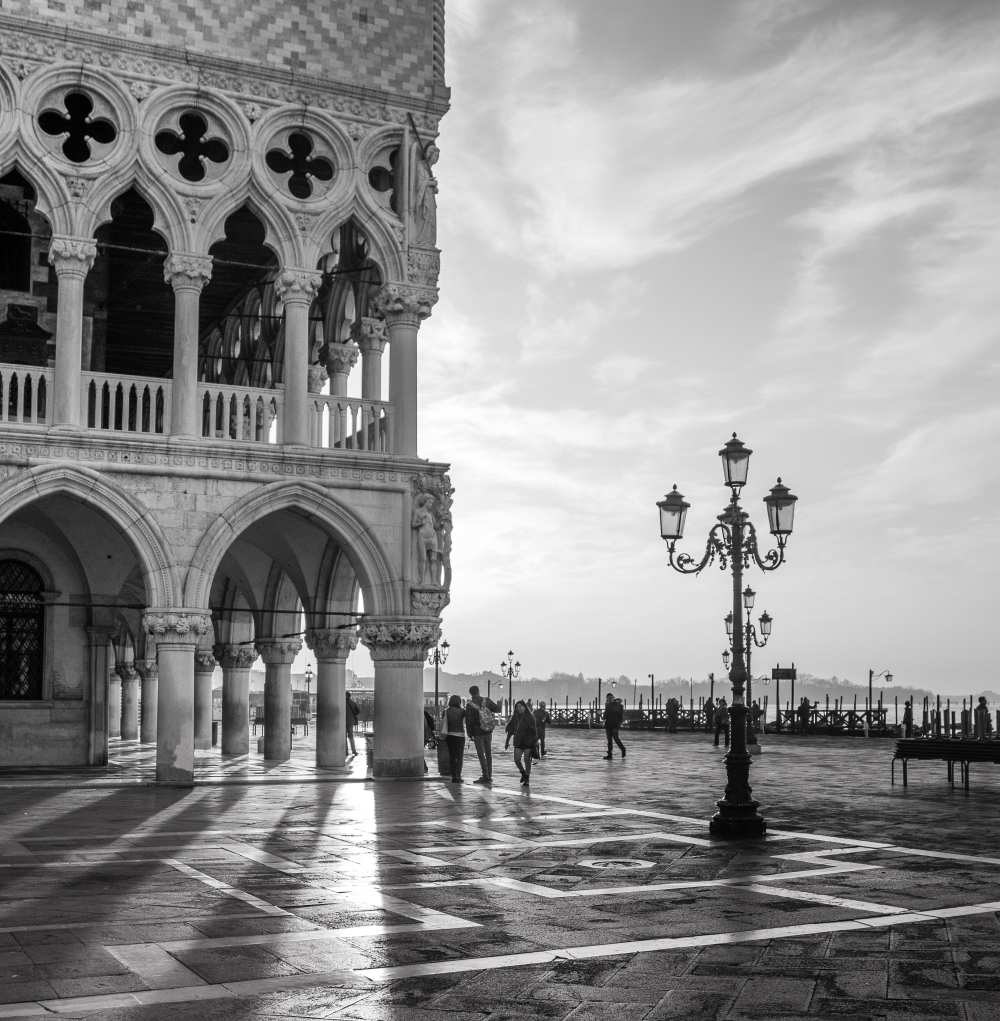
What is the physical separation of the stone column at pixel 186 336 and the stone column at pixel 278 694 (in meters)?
7.96

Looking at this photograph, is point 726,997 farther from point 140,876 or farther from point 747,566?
point 747,566

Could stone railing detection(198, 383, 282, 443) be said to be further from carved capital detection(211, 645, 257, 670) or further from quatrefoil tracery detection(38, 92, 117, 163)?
carved capital detection(211, 645, 257, 670)

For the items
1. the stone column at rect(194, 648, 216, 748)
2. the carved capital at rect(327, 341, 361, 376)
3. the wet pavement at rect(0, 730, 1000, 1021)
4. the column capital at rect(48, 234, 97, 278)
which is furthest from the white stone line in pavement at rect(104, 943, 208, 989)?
the stone column at rect(194, 648, 216, 748)

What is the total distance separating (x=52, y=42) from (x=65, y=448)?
619cm

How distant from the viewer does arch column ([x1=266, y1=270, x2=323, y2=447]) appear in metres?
22.2

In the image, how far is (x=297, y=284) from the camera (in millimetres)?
22578

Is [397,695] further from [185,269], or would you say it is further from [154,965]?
[154,965]

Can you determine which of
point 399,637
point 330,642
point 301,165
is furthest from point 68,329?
point 330,642

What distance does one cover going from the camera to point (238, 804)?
1812 centimetres

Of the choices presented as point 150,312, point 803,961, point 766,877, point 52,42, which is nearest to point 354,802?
point 766,877

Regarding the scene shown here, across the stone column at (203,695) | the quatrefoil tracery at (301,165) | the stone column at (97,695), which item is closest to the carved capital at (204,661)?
the stone column at (203,695)

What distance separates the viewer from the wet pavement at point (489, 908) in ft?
24.3

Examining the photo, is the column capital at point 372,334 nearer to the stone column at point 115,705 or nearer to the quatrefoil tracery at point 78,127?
the quatrefoil tracery at point 78,127

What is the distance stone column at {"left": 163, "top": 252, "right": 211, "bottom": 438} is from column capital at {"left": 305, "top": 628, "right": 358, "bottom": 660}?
575 centimetres
